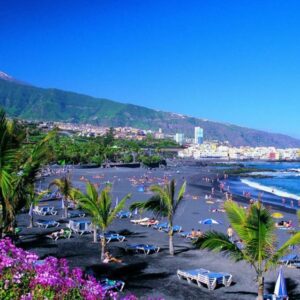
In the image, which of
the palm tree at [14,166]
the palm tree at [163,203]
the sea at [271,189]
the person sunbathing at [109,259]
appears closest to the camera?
the palm tree at [14,166]

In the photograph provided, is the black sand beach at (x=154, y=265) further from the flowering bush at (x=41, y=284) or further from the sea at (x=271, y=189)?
the sea at (x=271, y=189)

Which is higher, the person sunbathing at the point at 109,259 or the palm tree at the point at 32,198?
the palm tree at the point at 32,198

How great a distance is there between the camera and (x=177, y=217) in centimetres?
2917

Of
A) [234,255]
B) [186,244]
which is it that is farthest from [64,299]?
[186,244]

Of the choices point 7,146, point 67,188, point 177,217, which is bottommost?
point 177,217

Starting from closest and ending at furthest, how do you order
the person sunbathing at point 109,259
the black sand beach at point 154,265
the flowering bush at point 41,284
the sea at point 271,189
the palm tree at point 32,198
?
the flowering bush at point 41,284 → the palm tree at point 32,198 → the black sand beach at point 154,265 → the person sunbathing at point 109,259 → the sea at point 271,189

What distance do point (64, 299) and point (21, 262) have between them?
809 mm

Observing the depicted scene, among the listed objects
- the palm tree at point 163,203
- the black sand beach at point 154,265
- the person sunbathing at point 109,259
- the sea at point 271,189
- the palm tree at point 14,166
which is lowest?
the sea at point 271,189

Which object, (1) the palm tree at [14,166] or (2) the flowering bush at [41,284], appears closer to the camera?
(2) the flowering bush at [41,284]

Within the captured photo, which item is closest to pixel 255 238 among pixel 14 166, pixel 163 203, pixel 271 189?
pixel 14 166

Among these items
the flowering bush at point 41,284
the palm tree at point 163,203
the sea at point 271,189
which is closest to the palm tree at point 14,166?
the flowering bush at point 41,284

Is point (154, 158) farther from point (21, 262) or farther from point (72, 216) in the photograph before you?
point (21, 262)

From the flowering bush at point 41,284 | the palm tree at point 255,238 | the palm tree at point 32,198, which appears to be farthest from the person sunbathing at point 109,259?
the flowering bush at point 41,284

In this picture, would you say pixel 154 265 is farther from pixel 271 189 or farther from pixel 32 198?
pixel 271 189
